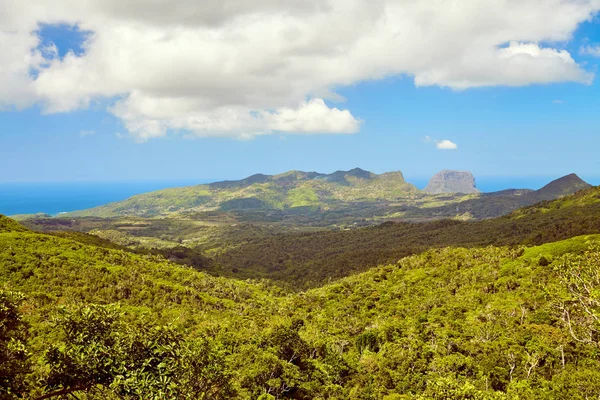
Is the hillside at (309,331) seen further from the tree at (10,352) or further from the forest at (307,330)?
the forest at (307,330)

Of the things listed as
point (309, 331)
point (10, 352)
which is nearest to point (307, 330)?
point (309, 331)

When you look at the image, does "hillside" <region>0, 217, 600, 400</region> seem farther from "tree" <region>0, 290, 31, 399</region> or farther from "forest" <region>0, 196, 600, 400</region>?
"forest" <region>0, 196, 600, 400</region>

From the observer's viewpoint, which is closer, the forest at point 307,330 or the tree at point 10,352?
the tree at point 10,352

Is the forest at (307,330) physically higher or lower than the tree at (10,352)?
lower

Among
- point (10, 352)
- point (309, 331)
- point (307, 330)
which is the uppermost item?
point (10, 352)

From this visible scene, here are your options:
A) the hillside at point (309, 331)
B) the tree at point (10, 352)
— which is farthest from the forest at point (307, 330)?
the hillside at point (309, 331)

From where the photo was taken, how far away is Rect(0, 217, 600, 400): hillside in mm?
18891

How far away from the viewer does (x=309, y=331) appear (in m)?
89.2

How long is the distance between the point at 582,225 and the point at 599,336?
637 ft

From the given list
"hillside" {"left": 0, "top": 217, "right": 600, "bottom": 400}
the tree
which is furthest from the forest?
"hillside" {"left": 0, "top": 217, "right": 600, "bottom": 400}

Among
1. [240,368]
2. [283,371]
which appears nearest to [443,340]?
[283,371]

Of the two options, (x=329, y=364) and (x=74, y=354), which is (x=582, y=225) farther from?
(x=74, y=354)

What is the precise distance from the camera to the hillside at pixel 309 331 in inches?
744

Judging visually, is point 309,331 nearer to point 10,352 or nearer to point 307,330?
point 307,330
